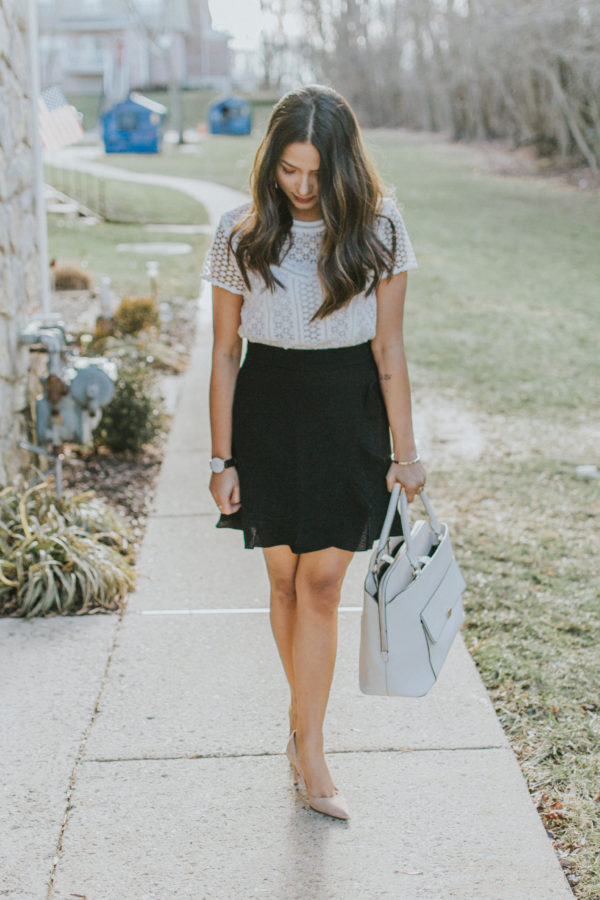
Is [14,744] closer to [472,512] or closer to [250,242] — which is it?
[250,242]

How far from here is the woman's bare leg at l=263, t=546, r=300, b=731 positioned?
272 cm

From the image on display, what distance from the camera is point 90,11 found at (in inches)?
2361

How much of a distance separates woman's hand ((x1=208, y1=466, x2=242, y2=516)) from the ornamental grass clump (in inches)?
53.7

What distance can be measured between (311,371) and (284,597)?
65 centimetres

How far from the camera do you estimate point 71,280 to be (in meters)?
10.8

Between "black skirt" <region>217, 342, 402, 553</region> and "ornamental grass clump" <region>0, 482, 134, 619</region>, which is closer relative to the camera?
"black skirt" <region>217, 342, 402, 553</region>

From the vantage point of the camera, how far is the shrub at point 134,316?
7949 mm

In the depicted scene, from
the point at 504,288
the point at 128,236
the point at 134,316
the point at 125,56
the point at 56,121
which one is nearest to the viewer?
the point at 56,121

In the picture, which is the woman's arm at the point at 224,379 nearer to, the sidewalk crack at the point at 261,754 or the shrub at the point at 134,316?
the sidewalk crack at the point at 261,754

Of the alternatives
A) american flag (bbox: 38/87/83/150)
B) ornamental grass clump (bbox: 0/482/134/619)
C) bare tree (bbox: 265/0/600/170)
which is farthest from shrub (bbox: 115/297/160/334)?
bare tree (bbox: 265/0/600/170)

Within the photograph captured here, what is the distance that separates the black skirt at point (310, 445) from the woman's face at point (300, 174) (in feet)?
1.25

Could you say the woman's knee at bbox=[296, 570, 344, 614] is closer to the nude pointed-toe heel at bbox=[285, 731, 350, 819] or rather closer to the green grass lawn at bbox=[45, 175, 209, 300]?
the nude pointed-toe heel at bbox=[285, 731, 350, 819]

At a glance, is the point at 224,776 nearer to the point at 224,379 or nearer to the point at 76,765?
the point at 76,765

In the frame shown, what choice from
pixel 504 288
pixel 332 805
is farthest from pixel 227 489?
pixel 504 288
